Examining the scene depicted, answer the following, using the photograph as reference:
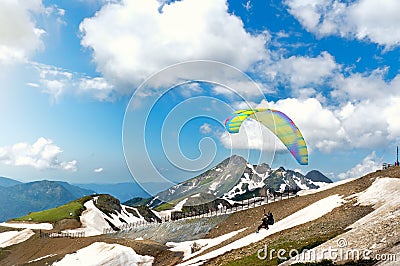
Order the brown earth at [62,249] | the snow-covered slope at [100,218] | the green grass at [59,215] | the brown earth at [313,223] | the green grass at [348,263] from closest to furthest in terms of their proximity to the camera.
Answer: the green grass at [348,263], the brown earth at [313,223], the brown earth at [62,249], the snow-covered slope at [100,218], the green grass at [59,215]

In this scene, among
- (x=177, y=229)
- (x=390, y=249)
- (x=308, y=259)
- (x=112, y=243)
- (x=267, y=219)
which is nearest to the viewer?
(x=390, y=249)

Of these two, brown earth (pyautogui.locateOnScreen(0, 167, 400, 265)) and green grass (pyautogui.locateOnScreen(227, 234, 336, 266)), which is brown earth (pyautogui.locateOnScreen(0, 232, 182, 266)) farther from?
green grass (pyautogui.locateOnScreen(227, 234, 336, 266))

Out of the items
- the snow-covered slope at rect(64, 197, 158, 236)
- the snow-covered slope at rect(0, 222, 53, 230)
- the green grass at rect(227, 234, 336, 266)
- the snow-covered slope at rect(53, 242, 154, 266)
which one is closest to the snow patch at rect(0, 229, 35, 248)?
the snow-covered slope at rect(64, 197, 158, 236)

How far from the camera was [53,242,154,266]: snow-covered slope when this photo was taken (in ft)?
166

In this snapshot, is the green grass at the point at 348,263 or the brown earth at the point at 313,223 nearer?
the green grass at the point at 348,263

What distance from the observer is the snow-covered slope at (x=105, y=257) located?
50.5m

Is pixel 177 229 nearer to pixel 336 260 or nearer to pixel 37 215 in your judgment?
pixel 336 260

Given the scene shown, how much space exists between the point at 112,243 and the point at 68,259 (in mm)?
7897

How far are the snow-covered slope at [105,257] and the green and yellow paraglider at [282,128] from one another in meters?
23.8

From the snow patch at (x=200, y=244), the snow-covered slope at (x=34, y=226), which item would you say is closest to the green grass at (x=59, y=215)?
the snow-covered slope at (x=34, y=226)

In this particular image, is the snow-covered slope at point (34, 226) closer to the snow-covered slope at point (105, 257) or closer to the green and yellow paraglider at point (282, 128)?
the snow-covered slope at point (105, 257)

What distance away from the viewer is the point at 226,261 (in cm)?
3144

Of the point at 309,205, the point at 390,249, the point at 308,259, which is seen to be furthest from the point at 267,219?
the point at 390,249

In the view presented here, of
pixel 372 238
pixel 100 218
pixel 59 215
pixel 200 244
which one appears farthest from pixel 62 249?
pixel 59 215
